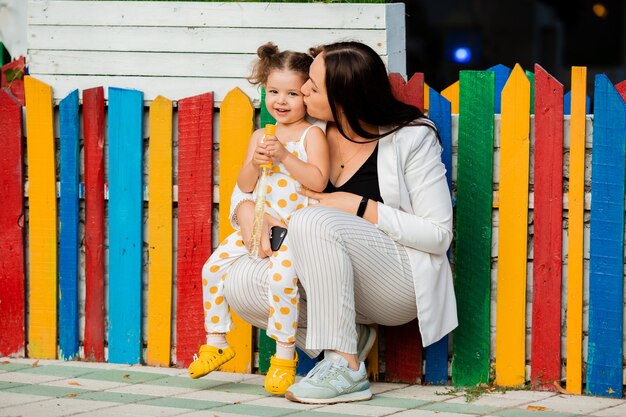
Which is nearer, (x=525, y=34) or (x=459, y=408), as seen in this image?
(x=459, y=408)

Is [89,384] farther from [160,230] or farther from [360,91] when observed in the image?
[360,91]

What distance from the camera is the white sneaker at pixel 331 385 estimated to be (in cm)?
408

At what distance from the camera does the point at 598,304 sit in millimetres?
4246

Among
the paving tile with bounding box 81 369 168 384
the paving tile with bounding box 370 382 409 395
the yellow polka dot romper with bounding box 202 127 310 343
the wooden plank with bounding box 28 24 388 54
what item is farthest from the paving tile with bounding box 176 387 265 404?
the wooden plank with bounding box 28 24 388 54

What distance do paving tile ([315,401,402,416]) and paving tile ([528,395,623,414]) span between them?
575 mm

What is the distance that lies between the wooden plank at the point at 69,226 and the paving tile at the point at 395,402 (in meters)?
1.52

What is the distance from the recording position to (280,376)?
419 centimetres

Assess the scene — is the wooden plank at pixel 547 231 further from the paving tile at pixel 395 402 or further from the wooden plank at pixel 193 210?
the wooden plank at pixel 193 210

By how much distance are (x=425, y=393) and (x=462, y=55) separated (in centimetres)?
1142

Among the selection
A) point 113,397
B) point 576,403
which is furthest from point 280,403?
point 576,403

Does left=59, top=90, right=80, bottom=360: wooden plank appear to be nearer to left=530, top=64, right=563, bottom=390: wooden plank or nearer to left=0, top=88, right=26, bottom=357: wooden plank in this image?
left=0, top=88, right=26, bottom=357: wooden plank

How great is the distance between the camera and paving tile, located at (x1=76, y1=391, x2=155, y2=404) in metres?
4.17

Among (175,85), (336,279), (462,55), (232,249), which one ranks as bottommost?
(336,279)

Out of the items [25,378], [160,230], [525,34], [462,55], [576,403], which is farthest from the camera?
[525,34]
